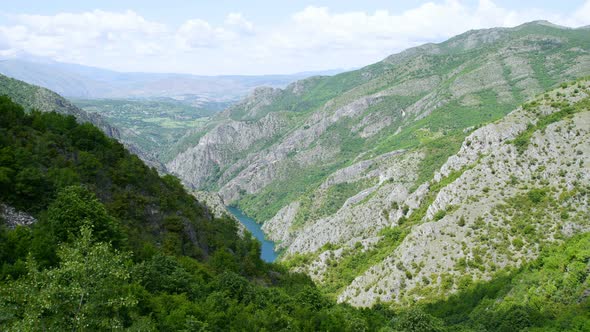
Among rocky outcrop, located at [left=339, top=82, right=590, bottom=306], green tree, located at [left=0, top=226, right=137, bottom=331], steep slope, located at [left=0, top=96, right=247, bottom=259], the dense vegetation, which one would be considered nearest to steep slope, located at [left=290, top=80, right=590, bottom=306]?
rocky outcrop, located at [left=339, top=82, right=590, bottom=306]

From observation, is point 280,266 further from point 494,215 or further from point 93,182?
point 494,215

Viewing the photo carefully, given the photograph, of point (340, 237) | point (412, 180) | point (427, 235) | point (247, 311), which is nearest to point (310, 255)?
point (340, 237)

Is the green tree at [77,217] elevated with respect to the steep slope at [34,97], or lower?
lower

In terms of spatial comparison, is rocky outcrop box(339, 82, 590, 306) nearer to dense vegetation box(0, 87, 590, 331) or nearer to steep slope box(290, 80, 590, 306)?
steep slope box(290, 80, 590, 306)

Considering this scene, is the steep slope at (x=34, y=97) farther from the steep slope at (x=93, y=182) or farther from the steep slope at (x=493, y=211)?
the steep slope at (x=493, y=211)

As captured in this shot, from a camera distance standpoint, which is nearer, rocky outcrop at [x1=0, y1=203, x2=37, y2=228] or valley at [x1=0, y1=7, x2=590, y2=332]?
valley at [x1=0, y1=7, x2=590, y2=332]

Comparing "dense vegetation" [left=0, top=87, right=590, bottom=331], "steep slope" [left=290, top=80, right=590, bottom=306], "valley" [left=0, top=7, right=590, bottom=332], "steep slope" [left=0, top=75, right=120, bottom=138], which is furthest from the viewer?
"steep slope" [left=0, top=75, right=120, bottom=138]

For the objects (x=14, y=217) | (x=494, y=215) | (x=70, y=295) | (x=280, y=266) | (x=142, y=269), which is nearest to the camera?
(x=70, y=295)

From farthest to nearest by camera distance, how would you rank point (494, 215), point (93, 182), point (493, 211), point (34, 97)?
point (34, 97), point (493, 211), point (494, 215), point (93, 182)

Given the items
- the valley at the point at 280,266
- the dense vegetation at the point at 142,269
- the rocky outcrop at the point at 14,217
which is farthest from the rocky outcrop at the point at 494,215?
the rocky outcrop at the point at 14,217

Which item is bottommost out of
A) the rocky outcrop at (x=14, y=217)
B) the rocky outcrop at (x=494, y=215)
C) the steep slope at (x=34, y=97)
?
the rocky outcrop at (x=494, y=215)

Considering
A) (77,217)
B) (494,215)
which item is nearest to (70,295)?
(77,217)

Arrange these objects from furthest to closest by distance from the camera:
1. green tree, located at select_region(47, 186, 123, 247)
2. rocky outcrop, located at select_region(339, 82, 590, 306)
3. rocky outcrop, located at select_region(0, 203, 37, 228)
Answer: rocky outcrop, located at select_region(339, 82, 590, 306) → rocky outcrop, located at select_region(0, 203, 37, 228) → green tree, located at select_region(47, 186, 123, 247)

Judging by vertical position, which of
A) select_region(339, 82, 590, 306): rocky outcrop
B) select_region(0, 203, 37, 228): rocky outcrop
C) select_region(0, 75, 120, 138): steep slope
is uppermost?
select_region(0, 75, 120, 138): steep slope
